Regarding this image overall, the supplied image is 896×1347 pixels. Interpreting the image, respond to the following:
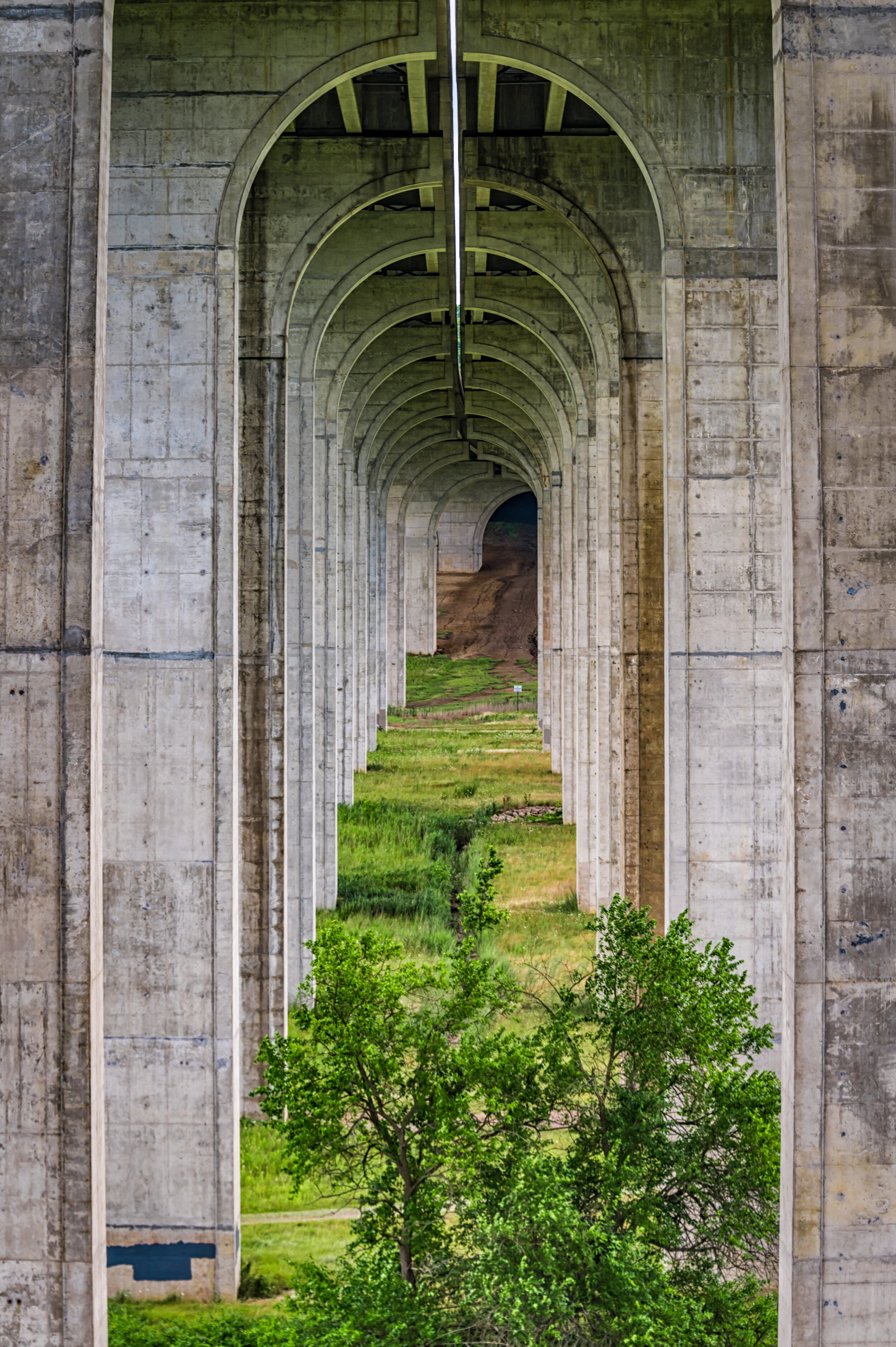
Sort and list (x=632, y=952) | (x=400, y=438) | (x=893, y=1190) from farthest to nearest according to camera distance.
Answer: (x=400, y=438) < (x=632, y=952) < (x=893, y=1190)

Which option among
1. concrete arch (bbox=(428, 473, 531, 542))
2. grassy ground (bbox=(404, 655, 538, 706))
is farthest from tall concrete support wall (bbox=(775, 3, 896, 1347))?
grassy ground (bbox=(404, 655, 538, 706))

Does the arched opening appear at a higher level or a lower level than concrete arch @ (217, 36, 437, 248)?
higher

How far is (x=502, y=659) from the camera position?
74.2m

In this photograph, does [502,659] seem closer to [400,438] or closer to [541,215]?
[400,438]

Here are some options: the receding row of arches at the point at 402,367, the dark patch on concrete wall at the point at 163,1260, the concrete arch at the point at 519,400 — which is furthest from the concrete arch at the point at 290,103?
the concrete arch at the point at 519,400

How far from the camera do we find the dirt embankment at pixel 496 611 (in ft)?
246

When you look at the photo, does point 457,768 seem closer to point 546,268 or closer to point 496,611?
point 546,268

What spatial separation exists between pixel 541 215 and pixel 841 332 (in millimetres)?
13177

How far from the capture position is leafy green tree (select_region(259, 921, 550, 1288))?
A: 857cm

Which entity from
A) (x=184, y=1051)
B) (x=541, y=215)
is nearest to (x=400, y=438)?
(x=541, y=215)

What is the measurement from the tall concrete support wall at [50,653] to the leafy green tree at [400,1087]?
80.7 inches

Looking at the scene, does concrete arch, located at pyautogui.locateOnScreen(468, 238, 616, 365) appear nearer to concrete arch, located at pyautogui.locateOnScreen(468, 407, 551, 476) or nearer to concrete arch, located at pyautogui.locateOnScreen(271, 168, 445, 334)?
concrete arch, located at pyautogui.locateOnScreen(271, 168, 445, 334)

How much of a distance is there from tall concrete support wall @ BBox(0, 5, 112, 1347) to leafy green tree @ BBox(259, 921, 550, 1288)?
2.05 m

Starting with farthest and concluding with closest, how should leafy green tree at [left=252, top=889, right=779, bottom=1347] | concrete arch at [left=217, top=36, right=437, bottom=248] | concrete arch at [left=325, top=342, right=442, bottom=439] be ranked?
concrete arch at [left=325, top=342, right=442, bottom=439]
concrete arch at [left=217, top=36, right=437, bottom=248]
leafy green tree at [left=252, top=889, right=779, bottom=1347]
